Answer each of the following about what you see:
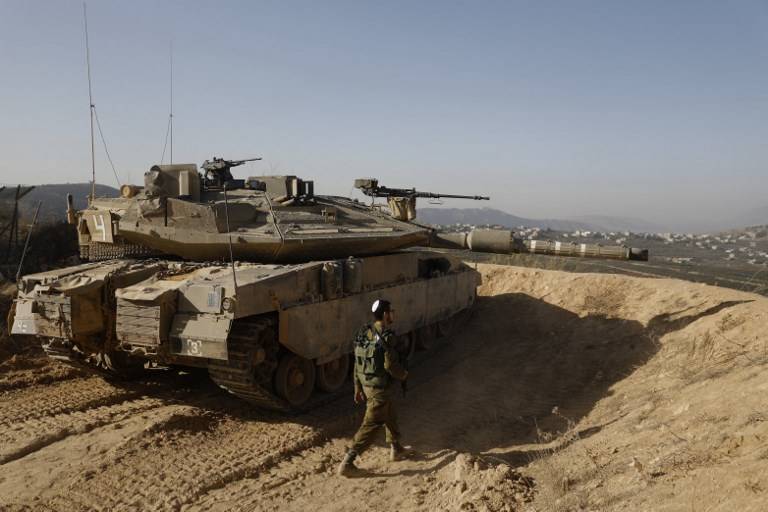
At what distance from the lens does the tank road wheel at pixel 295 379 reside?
23.5ft

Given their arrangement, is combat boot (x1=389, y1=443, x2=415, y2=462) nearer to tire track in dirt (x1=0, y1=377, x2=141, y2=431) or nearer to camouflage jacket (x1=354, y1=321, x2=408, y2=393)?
camouflage jacket (x1=354, y1=321, x2=408, y2=393)

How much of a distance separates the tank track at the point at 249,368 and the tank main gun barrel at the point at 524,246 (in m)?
4.00

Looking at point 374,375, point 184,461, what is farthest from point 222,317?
point 374,375

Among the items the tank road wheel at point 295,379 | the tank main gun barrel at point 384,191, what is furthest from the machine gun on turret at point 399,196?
the tank road wheel at point 295,379

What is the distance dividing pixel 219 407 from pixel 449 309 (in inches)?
203

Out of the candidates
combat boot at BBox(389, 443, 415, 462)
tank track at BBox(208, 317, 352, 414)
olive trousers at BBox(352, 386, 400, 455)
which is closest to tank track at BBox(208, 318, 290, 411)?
tank track at BBox(208, 317, 352, 414)

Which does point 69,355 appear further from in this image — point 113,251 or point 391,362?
point 391,362

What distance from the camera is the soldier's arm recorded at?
17.4 ft

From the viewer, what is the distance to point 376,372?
5.38m

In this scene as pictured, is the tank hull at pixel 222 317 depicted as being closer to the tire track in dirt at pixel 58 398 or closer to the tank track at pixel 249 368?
the tank track at pixel 249 368

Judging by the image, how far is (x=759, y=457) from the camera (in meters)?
3.80

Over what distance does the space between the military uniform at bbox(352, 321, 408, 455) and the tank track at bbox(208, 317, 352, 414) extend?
1409 millimetres

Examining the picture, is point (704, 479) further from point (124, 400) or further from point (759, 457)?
point (124, 400)

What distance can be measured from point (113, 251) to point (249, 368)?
4003 mm
